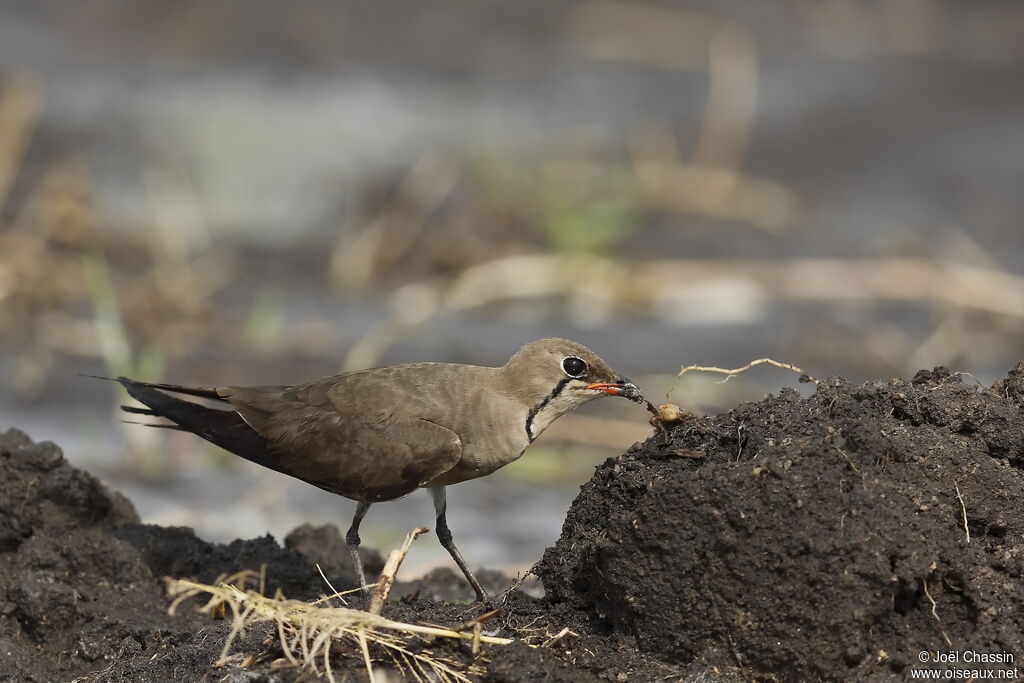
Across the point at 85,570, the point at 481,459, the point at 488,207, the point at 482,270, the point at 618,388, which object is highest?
the point at 488,207

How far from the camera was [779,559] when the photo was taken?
3.60 metres

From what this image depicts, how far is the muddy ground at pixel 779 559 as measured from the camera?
357cm

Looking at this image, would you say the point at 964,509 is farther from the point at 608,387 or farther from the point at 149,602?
the point at 149,602

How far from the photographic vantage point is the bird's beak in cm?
523

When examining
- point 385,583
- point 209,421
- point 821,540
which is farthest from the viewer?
point 209,421

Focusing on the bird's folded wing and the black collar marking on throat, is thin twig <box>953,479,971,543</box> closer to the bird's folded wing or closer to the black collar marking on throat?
the black collar marking on throat

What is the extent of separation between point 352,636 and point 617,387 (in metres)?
1.95

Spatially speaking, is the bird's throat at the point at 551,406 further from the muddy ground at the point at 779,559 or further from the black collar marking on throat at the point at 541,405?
the muddy ground at the point at 779,559

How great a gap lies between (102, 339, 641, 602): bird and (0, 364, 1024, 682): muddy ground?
2.85 ft

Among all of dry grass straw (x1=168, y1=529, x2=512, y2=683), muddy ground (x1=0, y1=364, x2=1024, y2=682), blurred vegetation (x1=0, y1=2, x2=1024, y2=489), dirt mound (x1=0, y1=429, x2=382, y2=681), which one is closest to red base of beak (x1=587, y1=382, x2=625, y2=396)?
muddy ground (x1=0, y1=364, x2=1024, y2=682)

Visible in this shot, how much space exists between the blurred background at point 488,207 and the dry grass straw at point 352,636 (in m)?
2.94

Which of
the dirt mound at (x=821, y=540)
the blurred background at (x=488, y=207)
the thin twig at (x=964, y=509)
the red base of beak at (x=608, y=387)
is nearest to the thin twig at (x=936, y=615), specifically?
the dirt mound at (x=821, y=540)

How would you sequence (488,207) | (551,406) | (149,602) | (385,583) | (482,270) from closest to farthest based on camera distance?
(385,583), (149,602), (551,406), (482,270), (488,207)

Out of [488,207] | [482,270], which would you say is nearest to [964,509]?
[482,270]
